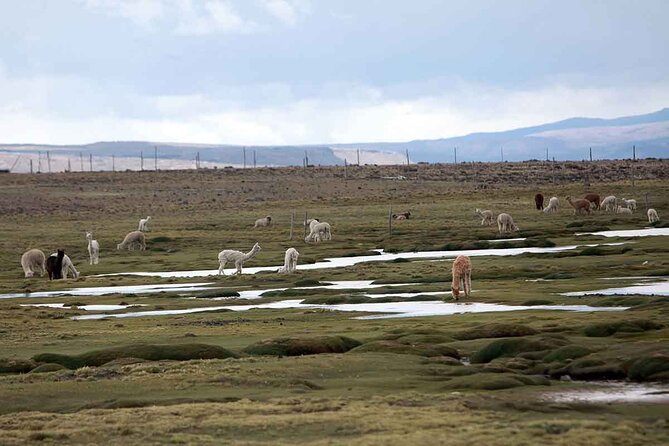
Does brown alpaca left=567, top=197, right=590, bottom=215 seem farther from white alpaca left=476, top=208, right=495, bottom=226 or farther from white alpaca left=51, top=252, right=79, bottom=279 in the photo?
white alpaca left=51, top=252, right=79, bottom=279

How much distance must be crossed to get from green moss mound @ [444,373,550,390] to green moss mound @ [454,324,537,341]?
18.9 feet

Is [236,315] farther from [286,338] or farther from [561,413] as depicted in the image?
[561,413]

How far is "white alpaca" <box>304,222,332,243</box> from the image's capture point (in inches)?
2601

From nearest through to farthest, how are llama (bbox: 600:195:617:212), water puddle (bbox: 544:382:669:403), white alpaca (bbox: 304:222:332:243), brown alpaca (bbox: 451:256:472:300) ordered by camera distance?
water puddle (bbox: 544:382:669:403) → brown alpaca (bbox: 451:256:472:300) → white alpaca (bbox: 304:222:332:243) → llama (bbox: 600:195:617:212)

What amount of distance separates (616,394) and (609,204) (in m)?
63.3

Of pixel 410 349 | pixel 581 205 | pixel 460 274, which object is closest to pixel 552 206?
pixel 581 205

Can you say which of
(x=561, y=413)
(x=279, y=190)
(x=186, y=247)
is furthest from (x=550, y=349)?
(x=279, y=190)

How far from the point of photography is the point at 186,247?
2643 inches

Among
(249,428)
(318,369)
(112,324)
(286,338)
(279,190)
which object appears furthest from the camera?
(279,190)

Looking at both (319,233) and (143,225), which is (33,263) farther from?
(143,225)

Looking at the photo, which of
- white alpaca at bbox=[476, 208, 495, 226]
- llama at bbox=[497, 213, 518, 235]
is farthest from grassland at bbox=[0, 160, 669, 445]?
white alpaca at bbox=[476, 208, 495, 226]

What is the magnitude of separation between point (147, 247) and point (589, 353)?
1829 inches

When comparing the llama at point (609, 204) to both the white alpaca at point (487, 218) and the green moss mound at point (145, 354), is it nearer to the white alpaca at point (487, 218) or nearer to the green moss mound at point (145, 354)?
the white alpaca at point (487, 218)

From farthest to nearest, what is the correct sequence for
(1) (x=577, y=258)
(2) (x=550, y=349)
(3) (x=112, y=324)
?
(1) (x=577, y=258) → (3) (x=112, y=324) → (2) (x=550, y=349)
